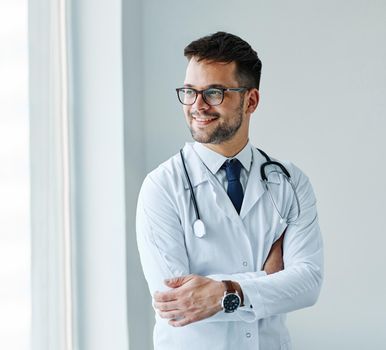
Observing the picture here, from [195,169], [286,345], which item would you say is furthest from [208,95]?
[286,345]

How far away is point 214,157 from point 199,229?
0.78 feet

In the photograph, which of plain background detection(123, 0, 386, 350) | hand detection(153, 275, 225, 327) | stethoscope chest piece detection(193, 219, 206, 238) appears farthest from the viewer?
plain background detection(123, 0, 386, 350)

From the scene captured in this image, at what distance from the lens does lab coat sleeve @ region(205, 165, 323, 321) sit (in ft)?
5.97

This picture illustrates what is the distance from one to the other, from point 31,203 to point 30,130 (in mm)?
235

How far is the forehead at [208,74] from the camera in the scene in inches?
75.2

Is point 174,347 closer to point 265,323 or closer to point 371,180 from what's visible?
point 265,323

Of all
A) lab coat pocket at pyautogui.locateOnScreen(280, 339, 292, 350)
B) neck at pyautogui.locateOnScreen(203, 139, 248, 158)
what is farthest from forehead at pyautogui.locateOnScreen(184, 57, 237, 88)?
lab coat pocket at pyautogui.locateOnScreen(280, 339, 292, 350)

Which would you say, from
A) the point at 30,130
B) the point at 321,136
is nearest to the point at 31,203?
the point at 30,130

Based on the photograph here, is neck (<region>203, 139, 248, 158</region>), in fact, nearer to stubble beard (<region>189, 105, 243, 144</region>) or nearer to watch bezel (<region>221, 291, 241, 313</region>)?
stubble beard (<region>189, 105, 243, 144</region>)

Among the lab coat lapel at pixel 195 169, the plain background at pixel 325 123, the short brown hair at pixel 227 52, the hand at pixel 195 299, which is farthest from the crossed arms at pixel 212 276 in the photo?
the plain background at pixel 325 123

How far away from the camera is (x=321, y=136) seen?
2949 millimetres

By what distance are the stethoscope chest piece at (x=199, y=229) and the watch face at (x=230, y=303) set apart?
0.19 meters

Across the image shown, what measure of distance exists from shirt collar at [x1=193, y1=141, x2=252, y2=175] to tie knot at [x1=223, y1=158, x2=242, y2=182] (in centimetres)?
1

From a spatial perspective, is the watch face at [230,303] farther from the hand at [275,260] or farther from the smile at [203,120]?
the smile at [203,120]
